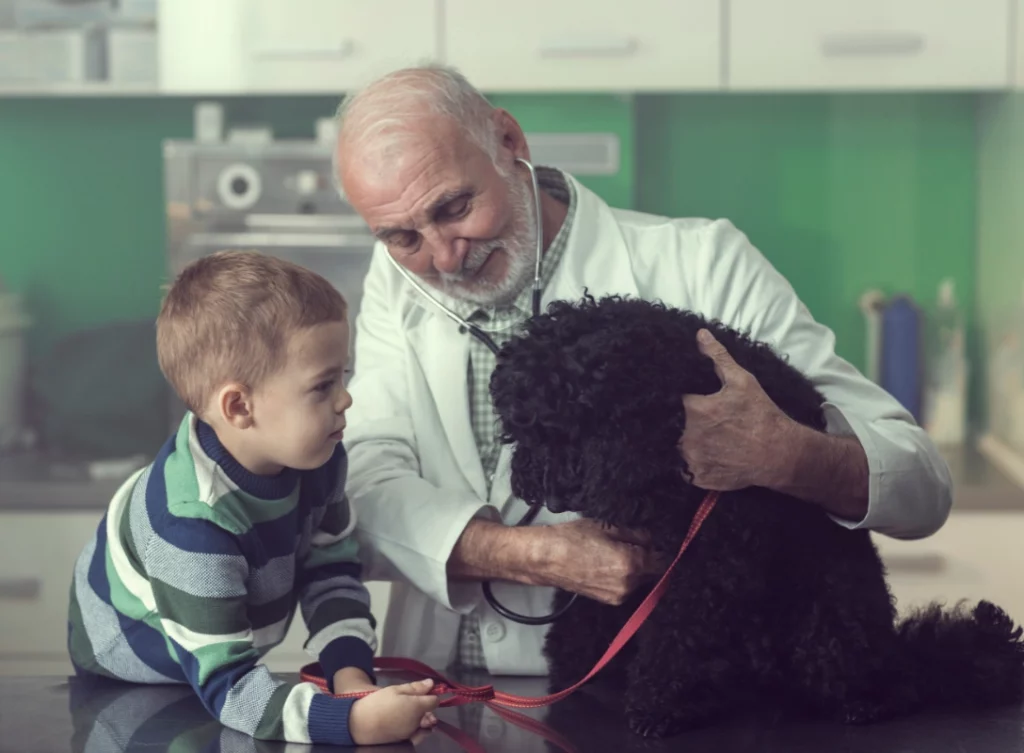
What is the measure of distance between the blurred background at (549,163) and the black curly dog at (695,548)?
1.32m

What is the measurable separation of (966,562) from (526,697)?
57.4 inches

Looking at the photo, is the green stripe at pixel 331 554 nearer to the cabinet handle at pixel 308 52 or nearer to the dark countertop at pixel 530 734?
the dark countertop at pixel 530 734

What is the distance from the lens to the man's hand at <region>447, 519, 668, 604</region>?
44.8 inches

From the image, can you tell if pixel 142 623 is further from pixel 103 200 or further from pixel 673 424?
pixel 103 200

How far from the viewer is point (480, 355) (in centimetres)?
149

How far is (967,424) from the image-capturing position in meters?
2.85

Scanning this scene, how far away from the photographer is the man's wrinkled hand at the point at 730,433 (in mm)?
1042

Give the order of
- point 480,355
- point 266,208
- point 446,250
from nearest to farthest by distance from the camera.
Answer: point 446,250
point 480,355
point 266,208

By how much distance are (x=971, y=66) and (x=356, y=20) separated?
1.24 metres

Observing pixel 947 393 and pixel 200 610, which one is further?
pixel 947 393

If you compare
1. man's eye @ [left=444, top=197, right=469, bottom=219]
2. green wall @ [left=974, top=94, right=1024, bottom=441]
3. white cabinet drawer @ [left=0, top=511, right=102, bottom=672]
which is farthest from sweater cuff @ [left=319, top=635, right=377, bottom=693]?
green wall @ [left=974, top=94, right=1024, bottom=441]

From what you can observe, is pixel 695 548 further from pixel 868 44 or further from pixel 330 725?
pixel 868 44

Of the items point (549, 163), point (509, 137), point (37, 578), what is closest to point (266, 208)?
point (549, 163)

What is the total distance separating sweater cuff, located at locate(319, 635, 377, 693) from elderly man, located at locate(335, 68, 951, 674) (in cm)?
16
